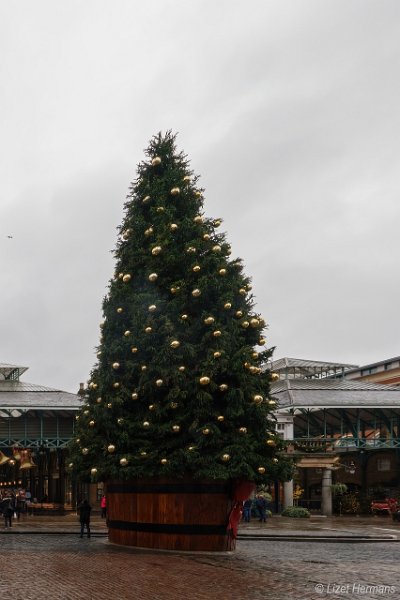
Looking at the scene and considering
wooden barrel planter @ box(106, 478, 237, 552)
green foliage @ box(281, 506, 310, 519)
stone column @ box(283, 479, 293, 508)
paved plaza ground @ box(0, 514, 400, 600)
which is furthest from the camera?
stone column @ box(283, 479, 293, 508)

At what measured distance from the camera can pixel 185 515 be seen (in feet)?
74.4

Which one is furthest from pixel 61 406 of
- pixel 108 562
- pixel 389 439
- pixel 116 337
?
pixel 108 562

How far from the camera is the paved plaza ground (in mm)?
14648

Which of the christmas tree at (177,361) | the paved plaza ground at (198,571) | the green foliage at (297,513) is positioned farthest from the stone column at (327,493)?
the christmas tree at (177,361)

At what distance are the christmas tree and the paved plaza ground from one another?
2258mm

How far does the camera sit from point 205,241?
2481 centimetres

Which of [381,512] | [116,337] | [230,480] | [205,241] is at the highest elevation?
[205,241]

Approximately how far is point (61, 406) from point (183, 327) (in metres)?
28.2

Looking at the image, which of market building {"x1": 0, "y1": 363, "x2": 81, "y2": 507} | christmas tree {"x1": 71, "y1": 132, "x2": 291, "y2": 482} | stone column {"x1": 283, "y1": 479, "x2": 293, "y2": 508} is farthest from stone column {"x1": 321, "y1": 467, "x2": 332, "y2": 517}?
christmas tree {"x1": 71, "y1": 132, "x2": 291, "y2": 482}

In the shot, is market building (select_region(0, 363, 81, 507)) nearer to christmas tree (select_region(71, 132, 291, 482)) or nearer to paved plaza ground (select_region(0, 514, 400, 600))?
paved plaza ground (select_region(0, 514, 400, 600))

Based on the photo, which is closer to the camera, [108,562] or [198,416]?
[108,562]

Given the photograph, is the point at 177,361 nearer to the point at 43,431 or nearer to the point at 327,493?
the point at 327,493

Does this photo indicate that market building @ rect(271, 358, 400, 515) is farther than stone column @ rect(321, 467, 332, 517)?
Yes

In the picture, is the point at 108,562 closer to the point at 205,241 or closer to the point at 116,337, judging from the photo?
the point at 116,337
